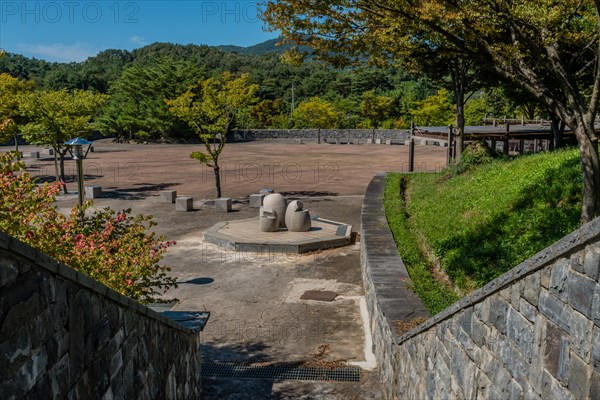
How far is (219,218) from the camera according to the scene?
18.7 m

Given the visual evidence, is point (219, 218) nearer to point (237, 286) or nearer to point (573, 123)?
point (237, 286)

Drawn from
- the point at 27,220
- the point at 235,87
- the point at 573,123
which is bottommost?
the point at 27,220

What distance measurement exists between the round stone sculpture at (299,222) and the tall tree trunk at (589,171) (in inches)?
332

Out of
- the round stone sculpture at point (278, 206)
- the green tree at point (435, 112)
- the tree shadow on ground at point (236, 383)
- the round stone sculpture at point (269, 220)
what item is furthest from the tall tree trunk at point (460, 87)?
the green tree at point (435, 112)

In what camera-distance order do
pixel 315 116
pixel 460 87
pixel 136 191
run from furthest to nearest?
pixel 315 116
pixel 136 191
pixel 460 87

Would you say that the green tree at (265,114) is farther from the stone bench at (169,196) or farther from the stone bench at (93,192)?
the stone bench at (169,196)

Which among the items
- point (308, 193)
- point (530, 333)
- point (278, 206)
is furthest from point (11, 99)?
point (530, 333)

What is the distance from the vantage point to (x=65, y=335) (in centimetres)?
322

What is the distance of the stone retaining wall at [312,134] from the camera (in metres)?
58.4

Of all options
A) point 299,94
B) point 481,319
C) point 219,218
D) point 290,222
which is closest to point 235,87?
point 219,218

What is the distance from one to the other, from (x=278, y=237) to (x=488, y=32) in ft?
25.1

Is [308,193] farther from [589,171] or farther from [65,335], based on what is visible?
[65,335]

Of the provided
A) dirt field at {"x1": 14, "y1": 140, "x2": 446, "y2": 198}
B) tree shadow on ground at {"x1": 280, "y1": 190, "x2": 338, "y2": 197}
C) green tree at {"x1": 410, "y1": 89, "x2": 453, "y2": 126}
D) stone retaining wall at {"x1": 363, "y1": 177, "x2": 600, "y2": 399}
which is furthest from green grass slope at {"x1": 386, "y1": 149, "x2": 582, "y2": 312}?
green tree at {"x1": 410, "y1": 89, "x2": 453, "y2": 126}

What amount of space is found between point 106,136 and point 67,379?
6372 cm
